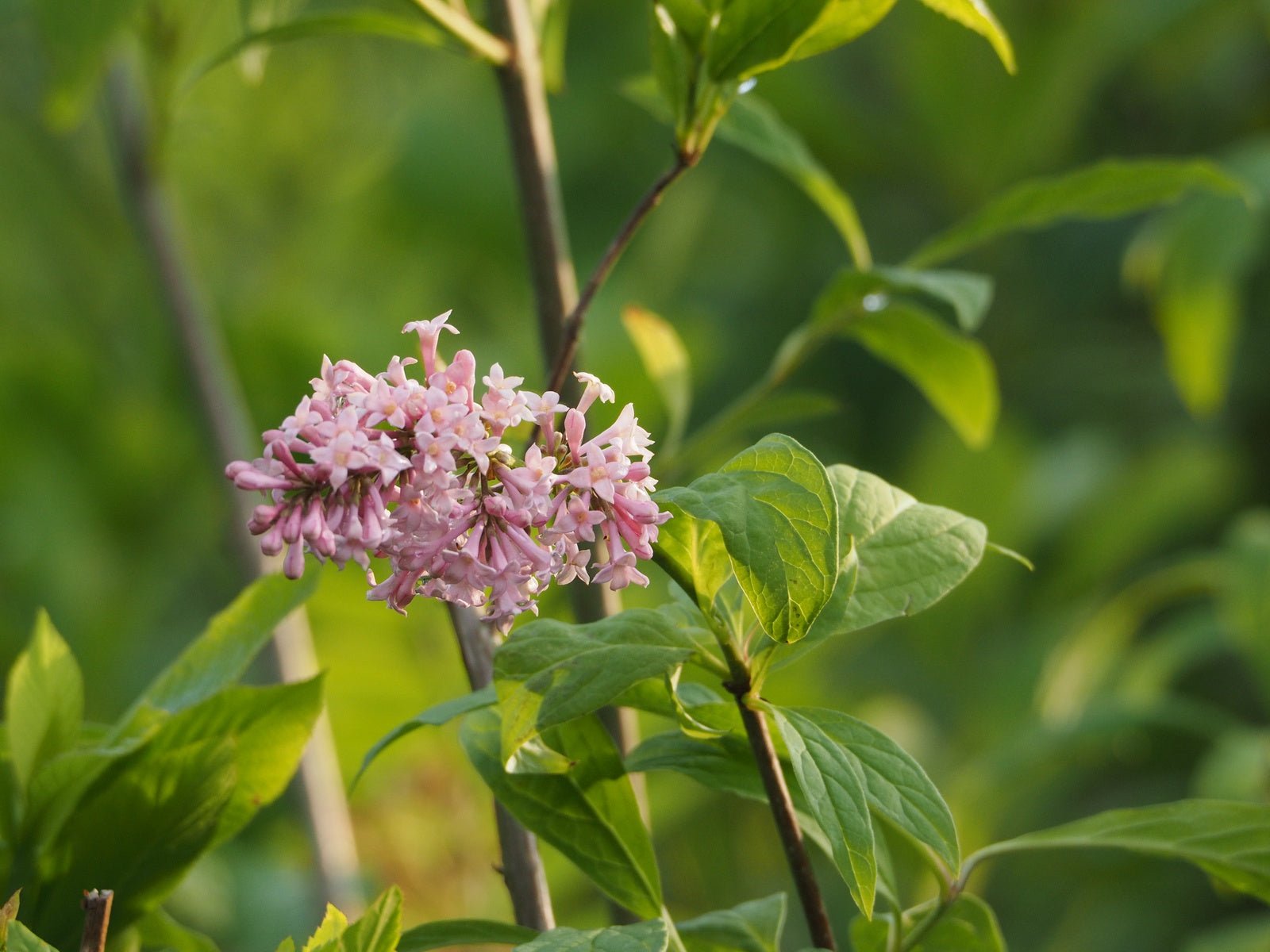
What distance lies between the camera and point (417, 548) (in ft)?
1.10

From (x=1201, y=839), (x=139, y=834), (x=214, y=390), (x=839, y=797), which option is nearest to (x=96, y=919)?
(x=139, y=834)

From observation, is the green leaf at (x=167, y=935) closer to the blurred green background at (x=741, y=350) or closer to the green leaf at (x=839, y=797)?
the green leaf at (x=839, y=797)

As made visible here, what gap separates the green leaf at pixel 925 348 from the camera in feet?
1.81

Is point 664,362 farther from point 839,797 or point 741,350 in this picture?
point 741,350

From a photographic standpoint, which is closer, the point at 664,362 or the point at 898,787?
the point at 898,787

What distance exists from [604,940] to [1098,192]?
37 cm

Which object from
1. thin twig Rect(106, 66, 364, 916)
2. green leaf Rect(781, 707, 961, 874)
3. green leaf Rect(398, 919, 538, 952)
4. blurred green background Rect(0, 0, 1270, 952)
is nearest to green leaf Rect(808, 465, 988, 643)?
green leaf Rect(781, 707, 961, 874)

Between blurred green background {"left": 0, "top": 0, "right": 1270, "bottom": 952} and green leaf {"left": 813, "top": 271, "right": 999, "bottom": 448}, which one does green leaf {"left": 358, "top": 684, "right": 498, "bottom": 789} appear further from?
blurred green background {"left": 0, "top": 0, "right": 1270, "bottom": 952}

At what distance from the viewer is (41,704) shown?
1.43ft

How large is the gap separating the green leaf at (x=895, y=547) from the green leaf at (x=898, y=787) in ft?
0.09

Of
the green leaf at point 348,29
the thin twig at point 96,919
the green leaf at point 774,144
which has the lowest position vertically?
the thin twig at point 96,919

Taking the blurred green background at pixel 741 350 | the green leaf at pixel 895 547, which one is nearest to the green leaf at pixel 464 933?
the green leaf at pixel 895 547

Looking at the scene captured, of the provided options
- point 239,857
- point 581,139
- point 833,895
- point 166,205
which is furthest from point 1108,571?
point 166,205

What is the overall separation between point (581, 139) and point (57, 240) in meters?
0.69
